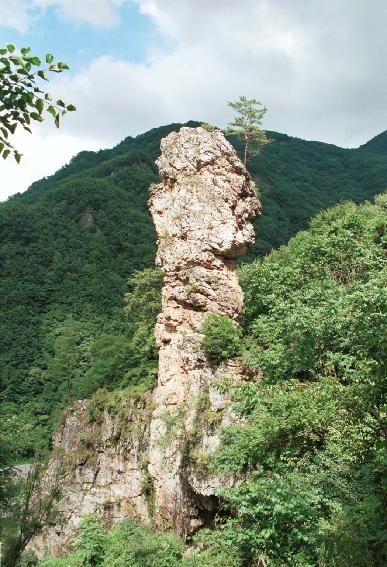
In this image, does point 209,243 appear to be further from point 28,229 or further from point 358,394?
point 28,229

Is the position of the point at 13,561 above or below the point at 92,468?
above

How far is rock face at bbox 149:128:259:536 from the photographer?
15.0 meters

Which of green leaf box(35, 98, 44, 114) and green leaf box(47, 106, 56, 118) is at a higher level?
green leaf box(35, 98, 44, 114)

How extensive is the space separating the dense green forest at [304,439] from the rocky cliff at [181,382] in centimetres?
100

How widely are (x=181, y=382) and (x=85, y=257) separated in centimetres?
5564

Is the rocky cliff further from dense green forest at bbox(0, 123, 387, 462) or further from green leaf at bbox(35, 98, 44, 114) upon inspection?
green leaf at bbox(35, 98, 44, 114)

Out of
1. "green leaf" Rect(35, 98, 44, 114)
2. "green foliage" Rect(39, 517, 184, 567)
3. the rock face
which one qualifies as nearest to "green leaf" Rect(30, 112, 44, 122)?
"green leaf" Rect(35, 98, 44, 114)

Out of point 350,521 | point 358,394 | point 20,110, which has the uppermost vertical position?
point 20,110

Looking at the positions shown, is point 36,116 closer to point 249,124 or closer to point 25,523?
point 25,523

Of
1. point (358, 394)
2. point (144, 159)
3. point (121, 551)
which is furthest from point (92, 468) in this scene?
point (144, 159)

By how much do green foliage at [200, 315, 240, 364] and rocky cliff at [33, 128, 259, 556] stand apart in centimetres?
34

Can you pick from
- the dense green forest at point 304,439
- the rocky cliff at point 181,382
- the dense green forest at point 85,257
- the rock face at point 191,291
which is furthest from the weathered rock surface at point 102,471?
the dense green forest at point 85,257

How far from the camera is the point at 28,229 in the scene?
70938 millimetres

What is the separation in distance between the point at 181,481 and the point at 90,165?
107m
